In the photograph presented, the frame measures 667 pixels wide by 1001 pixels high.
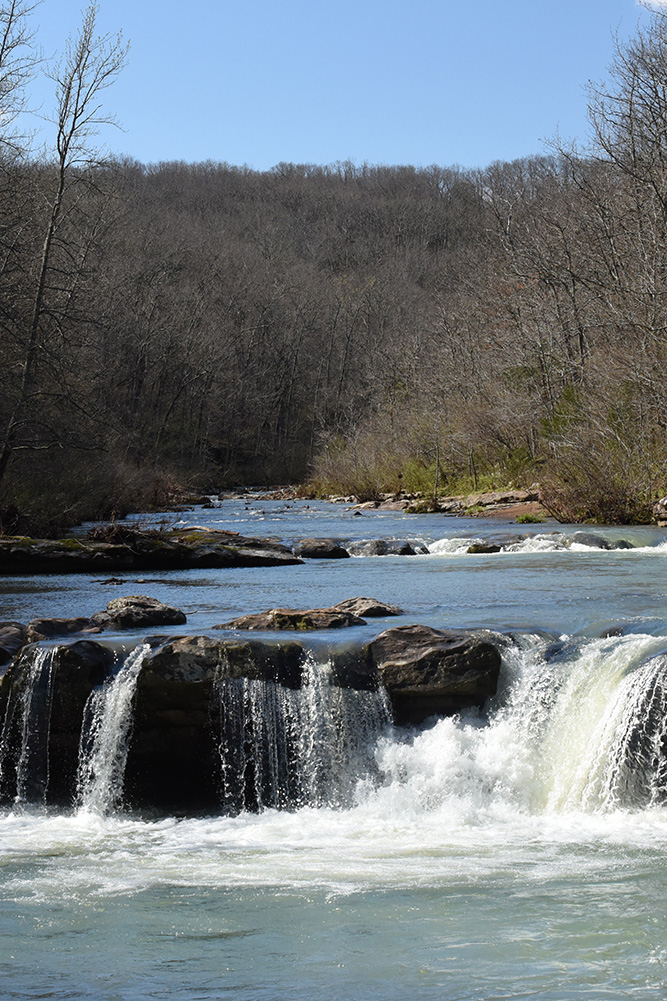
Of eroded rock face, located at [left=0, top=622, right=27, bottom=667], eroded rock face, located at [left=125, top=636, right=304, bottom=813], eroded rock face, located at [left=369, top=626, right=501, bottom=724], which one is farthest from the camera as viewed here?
eroded rock face, located at [left=0, top=622, right=27, bottom=667]

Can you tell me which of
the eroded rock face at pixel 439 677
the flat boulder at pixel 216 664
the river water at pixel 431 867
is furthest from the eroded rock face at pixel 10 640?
the eroded rock face at pixel 439 677

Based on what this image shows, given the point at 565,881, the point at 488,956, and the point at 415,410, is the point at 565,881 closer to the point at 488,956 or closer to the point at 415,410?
the point at 488,956

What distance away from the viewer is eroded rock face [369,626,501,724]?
323 inches

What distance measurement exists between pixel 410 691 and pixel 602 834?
6.47 feet

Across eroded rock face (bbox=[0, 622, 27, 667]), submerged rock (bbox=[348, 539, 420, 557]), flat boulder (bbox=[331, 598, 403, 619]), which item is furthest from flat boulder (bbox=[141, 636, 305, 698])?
submerged rock (bbox=[348, 539, 420, 557])

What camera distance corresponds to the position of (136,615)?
34.7 ft

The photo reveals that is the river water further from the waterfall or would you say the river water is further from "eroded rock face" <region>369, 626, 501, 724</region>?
"eroded rock face" <region>369, 626, 501, 724</region>

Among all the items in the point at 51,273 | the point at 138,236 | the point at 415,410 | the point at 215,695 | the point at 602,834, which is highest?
the point at 138,236

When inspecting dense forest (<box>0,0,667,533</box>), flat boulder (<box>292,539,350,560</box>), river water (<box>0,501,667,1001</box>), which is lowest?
river water (<box>0,501,667,1001</box>)

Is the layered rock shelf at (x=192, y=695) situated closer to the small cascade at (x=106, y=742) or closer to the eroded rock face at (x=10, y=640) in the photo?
the small cascade at (x=106, y=742)

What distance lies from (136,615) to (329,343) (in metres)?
48.9

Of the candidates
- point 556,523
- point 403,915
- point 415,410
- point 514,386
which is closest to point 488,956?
point 403,915

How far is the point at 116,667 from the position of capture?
8.57m

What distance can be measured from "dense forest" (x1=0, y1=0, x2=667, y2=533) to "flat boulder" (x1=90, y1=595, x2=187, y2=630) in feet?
27.3
